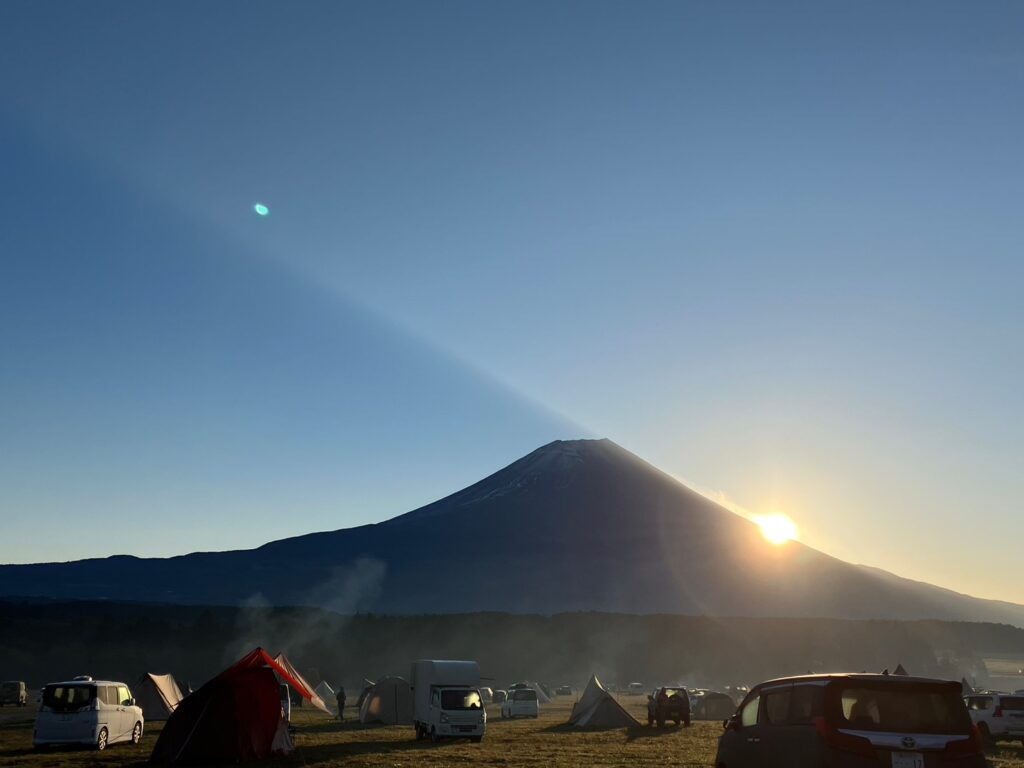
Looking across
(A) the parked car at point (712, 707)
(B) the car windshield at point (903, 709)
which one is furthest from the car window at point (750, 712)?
(A) the parked car at point (712, 707)

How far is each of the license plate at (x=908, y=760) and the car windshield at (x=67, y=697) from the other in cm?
2535

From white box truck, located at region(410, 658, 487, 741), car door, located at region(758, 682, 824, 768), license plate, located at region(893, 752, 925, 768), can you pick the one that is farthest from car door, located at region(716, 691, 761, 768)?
white box truck, located at region(410, 658, 487, 741)

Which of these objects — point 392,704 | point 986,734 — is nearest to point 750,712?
point 986,734

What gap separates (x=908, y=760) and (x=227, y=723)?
19.2 metres

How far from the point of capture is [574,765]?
80.5 ft

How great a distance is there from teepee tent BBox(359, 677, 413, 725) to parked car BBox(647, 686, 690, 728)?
12.4 m

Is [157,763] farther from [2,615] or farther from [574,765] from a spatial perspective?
[2,615]

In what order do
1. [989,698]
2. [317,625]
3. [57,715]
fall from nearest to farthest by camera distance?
[57,715] → [989,698] → [317,625]

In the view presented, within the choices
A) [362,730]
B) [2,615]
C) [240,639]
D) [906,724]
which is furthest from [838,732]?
[2,615]

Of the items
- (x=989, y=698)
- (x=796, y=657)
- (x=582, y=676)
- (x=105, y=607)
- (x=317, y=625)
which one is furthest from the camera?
(x=105, y=607)

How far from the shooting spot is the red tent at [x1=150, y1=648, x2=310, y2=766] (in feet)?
79.1

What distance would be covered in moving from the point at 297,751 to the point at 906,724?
22.1 m

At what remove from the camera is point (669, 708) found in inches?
1753

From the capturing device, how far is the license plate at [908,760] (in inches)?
416
